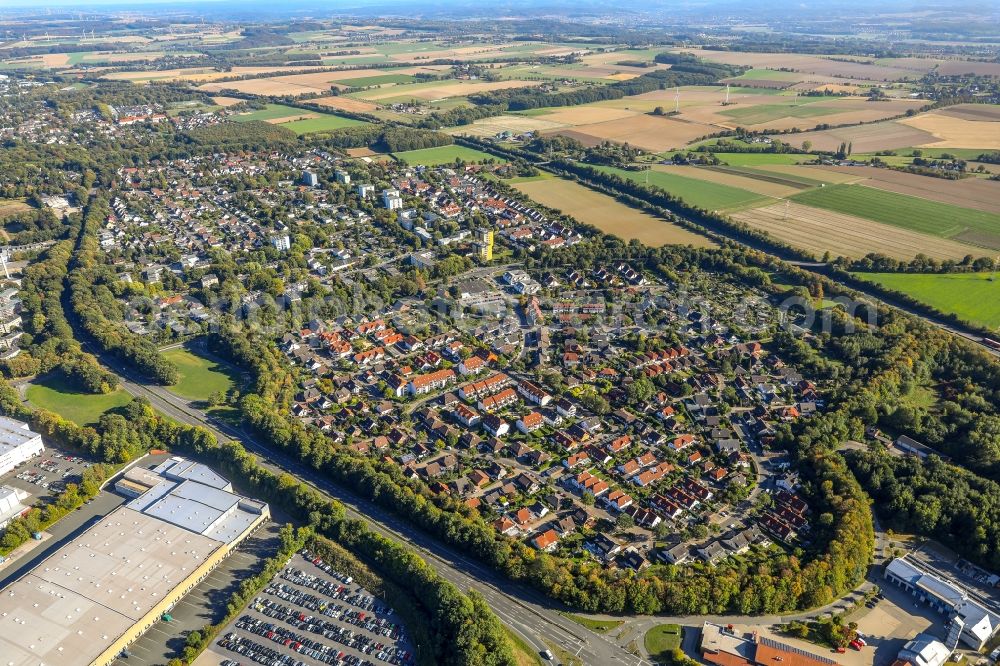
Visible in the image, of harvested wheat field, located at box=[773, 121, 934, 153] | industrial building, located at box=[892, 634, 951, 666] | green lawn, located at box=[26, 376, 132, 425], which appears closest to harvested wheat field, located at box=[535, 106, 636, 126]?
harvested wheat field, located at box=[773, 121, 934, 153]

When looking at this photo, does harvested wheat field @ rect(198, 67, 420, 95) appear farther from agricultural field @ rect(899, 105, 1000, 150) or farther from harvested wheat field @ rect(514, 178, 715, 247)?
agricultural field @ rect(899, 105, 1000, 150)

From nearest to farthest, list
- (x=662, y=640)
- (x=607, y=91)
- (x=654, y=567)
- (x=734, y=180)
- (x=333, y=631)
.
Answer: (x=662, y=640)
(x=333, y=631)
(x=654, y=567)
(x=734, y=180)
(x=607, y=91)

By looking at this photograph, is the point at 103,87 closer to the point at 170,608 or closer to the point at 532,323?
the point at 532,323

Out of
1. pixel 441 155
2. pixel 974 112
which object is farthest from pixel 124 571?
pixel 974 112

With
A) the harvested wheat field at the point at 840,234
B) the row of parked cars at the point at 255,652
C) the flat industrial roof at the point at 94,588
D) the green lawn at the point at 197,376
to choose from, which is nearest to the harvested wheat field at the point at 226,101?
the green lawn at the point at 197,376

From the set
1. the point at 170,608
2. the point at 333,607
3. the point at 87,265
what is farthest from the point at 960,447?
the point at 87,265

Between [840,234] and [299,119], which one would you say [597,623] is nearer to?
[840,234]
